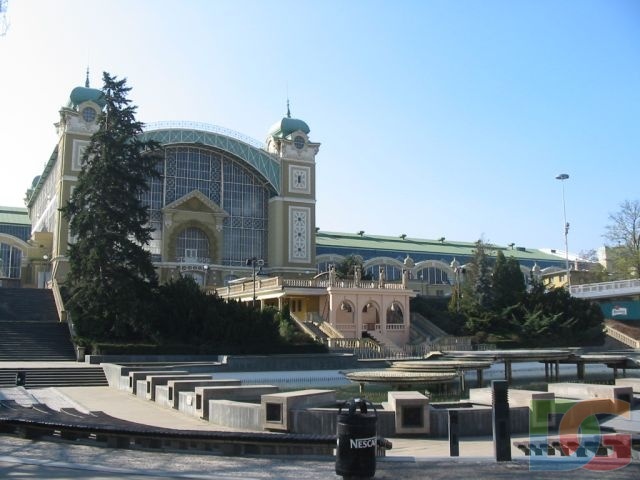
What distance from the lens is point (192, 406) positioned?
16609 mm

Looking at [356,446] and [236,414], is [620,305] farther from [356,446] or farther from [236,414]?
[356,446]

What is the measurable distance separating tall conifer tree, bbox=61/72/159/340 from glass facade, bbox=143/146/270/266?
23.3 m

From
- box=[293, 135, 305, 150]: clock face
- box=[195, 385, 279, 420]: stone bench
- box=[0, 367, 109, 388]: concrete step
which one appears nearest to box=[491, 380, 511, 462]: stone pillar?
box=[195, 385, 279, 420]: stone bench

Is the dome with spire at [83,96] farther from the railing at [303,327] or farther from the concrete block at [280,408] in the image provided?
the concrete block at [280,408]

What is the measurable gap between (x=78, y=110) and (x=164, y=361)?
1391 inches

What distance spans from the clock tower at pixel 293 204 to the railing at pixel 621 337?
90.1 feet

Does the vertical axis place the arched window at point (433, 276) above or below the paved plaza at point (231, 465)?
above

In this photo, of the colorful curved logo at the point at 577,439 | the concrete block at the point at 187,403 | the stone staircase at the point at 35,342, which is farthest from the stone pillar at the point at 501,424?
the stone staircase at the point at 35,342

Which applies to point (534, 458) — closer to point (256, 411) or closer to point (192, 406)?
point (256, 411)

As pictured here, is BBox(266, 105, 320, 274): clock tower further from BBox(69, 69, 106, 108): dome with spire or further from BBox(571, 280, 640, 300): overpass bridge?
BBox(571, 280, 640, 300): overpass bridge

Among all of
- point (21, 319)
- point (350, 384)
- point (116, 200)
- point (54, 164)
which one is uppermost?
point (54, 164)

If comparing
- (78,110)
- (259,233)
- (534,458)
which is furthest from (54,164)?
(534,458)

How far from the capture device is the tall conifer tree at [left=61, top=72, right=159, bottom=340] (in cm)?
3528

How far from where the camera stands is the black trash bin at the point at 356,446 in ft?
27.6
